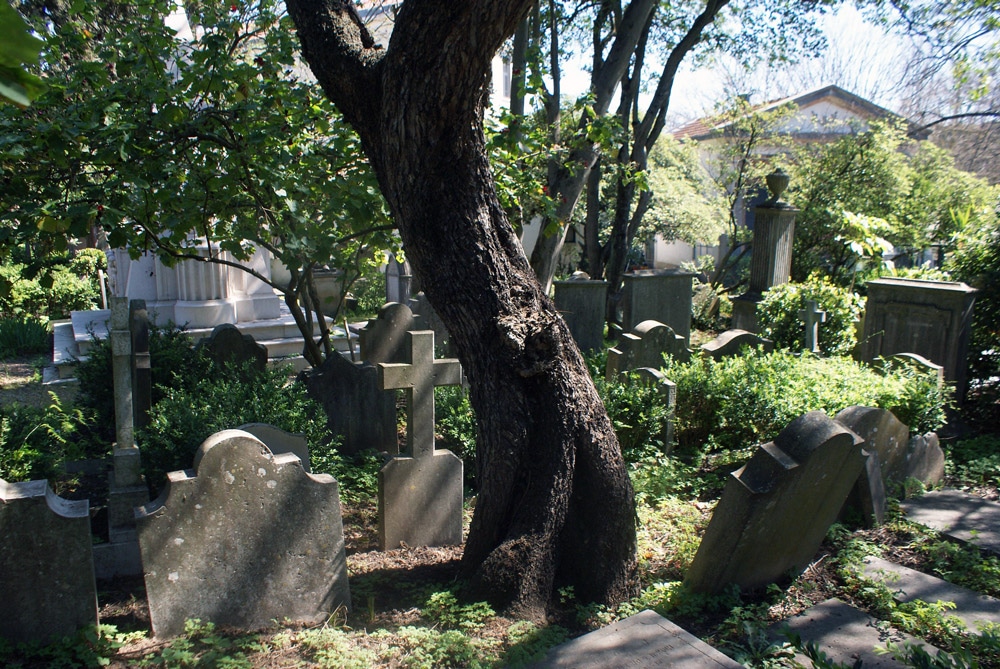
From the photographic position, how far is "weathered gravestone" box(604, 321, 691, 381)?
281 inches

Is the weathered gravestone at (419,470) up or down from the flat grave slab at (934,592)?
up

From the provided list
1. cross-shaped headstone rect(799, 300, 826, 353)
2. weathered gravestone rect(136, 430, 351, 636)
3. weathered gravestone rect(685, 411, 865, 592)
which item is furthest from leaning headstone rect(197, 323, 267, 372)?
cross-shaped headstone rect(799, 300, 826, 353)

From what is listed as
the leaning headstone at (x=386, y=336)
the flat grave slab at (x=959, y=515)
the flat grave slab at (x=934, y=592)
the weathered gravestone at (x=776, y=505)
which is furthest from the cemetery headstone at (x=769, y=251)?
the weathered gravestone at (x=776, y=505)

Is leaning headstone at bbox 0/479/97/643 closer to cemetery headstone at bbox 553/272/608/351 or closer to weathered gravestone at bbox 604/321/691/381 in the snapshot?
weathered gravestone at bbox 604/321/691/381

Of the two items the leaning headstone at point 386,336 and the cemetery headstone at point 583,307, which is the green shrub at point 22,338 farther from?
the cemetery headstone at point 583,307

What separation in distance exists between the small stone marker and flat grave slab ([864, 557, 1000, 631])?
5.09 feet

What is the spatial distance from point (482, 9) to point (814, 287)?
7215mm

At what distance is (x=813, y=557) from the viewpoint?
4.22 metres

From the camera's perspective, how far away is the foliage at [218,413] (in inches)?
188

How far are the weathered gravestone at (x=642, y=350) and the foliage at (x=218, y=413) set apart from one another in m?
2.82

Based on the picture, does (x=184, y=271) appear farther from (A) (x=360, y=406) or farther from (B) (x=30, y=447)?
(B) (x=30, y=447)

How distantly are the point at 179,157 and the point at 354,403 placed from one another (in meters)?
2.38

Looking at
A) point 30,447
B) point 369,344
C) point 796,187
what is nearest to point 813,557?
point 369,344

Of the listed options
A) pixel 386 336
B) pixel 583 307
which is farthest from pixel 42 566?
pixel 583 307
